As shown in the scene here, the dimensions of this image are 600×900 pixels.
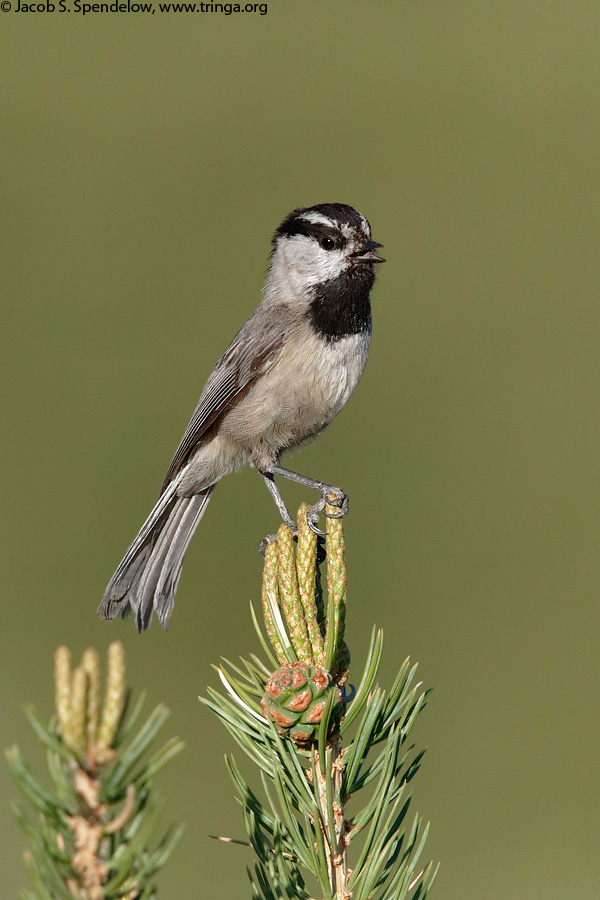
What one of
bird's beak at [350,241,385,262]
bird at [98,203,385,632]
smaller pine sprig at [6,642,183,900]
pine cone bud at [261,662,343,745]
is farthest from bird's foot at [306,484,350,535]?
bird's beak at [350,241,385,262]

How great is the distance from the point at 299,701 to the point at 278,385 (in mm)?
1784

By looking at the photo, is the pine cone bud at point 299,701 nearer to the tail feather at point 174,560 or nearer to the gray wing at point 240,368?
the tail feather at point 174,560

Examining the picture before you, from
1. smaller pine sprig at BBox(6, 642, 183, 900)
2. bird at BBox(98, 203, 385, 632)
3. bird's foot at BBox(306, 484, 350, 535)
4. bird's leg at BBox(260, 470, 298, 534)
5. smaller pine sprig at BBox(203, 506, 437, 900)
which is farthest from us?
bird's leg at BBox(260, 470, 298, 534)

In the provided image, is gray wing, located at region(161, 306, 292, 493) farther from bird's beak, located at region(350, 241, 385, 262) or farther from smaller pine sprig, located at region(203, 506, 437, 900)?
smaller pine sprig, located at region(203, 506, 437, 900)

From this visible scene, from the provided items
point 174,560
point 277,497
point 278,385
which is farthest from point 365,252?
point 174,560

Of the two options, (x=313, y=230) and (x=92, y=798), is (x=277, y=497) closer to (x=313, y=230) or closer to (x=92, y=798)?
(x=313, y=230)

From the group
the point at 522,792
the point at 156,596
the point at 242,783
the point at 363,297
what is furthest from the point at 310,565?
the point at 522,792

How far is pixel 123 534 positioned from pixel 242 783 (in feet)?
12.1

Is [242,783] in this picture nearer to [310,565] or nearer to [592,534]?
[310,565]

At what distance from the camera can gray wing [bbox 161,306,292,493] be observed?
110 inches

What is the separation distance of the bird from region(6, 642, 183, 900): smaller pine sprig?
181 centimetres

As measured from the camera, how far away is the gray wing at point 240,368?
2801mm

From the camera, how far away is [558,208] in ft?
20.7

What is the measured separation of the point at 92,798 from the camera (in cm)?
73
